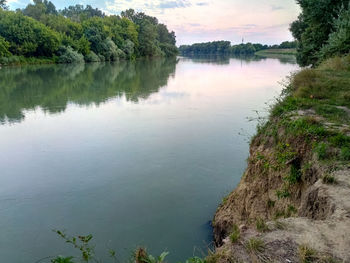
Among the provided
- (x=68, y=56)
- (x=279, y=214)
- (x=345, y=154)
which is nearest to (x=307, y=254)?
(x=279, y=214)

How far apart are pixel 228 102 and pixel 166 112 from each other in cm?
473

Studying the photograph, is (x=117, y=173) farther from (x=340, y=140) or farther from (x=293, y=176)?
(x=340, y=140)

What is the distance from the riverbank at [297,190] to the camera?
2.70m

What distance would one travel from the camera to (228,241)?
3025 mm

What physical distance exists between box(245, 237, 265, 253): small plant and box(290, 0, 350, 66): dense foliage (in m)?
12.7

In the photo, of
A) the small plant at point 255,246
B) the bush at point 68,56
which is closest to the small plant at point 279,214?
the small plant at point 255,246

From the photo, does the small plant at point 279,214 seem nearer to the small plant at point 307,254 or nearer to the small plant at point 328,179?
the small plant at point 328,179

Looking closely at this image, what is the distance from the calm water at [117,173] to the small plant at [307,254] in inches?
122

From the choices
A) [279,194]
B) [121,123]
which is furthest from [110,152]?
[279,194]

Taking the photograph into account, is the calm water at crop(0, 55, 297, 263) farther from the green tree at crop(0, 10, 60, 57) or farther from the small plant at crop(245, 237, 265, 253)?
the green tree at crop(0, 10, 60, 57)

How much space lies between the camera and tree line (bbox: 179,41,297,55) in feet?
455

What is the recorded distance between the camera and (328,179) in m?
3.55

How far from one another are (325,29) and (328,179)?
17.1m

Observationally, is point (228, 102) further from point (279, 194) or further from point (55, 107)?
point (279, 194)
